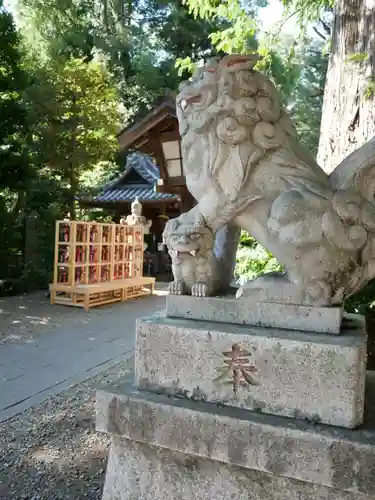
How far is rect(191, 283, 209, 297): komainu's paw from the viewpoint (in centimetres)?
164

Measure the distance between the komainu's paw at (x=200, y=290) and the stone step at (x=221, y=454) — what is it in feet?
1.28

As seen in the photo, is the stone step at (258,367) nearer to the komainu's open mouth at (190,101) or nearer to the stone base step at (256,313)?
the stone base step at (256,313)

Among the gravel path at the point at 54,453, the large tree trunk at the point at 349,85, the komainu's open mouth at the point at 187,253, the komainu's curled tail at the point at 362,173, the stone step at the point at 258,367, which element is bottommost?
the gravel path at the point at 54,453

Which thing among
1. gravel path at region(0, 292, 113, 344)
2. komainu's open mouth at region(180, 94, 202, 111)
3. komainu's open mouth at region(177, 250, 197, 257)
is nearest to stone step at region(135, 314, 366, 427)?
komainu's open mouth at region(177, 250, 197, 257)

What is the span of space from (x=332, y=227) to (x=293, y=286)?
9.5 inches

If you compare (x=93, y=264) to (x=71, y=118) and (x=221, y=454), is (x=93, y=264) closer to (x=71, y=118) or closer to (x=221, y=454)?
(x=71, y=118)

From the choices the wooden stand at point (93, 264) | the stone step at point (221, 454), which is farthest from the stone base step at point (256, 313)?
the wooden stand at point (93, 264)

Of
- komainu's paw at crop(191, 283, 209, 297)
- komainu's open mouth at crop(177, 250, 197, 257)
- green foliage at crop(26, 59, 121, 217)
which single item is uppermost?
green foliage at crop(26, 59, 121, 217)

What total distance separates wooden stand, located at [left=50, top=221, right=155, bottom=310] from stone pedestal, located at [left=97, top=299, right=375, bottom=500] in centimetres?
648

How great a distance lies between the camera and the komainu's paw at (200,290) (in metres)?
1.64

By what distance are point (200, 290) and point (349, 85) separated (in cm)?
265

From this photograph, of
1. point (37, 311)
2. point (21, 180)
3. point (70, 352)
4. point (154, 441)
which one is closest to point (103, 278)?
point (37, 311)

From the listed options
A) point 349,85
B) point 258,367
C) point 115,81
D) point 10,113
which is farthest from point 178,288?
point 115,81

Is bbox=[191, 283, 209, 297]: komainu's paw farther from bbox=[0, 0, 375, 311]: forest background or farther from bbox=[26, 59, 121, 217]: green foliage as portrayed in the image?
bbox=[26, 59, 121, 217]: green foliage
